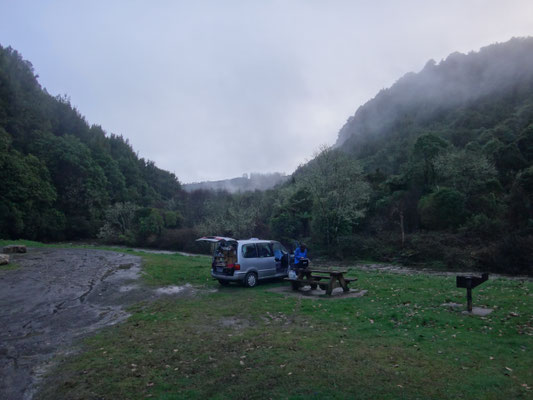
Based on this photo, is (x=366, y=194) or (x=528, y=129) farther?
(x=528, y=129)

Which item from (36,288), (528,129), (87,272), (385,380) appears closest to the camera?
(385,380)

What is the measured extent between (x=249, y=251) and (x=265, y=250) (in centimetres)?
84

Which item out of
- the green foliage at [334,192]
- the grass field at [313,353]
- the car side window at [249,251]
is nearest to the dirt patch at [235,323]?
the grass field at [313,353]

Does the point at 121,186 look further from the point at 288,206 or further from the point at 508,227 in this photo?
the point at 508,227

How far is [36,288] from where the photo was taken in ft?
43.8

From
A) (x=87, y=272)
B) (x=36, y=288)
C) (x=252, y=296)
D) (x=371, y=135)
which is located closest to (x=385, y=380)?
(x=252, y=296)

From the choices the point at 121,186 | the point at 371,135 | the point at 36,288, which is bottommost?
the point at 36,288

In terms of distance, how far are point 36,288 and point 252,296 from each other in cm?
858

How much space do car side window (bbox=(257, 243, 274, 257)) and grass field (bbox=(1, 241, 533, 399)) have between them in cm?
414

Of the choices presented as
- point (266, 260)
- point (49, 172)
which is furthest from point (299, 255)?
point (49, 172)

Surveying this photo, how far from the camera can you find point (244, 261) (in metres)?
13.5

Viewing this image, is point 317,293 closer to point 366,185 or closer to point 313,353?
point 313,353

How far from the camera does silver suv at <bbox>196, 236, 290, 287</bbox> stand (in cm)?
1342

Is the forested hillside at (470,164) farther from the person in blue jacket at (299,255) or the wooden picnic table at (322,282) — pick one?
the wooden picnic table at (322,282)
